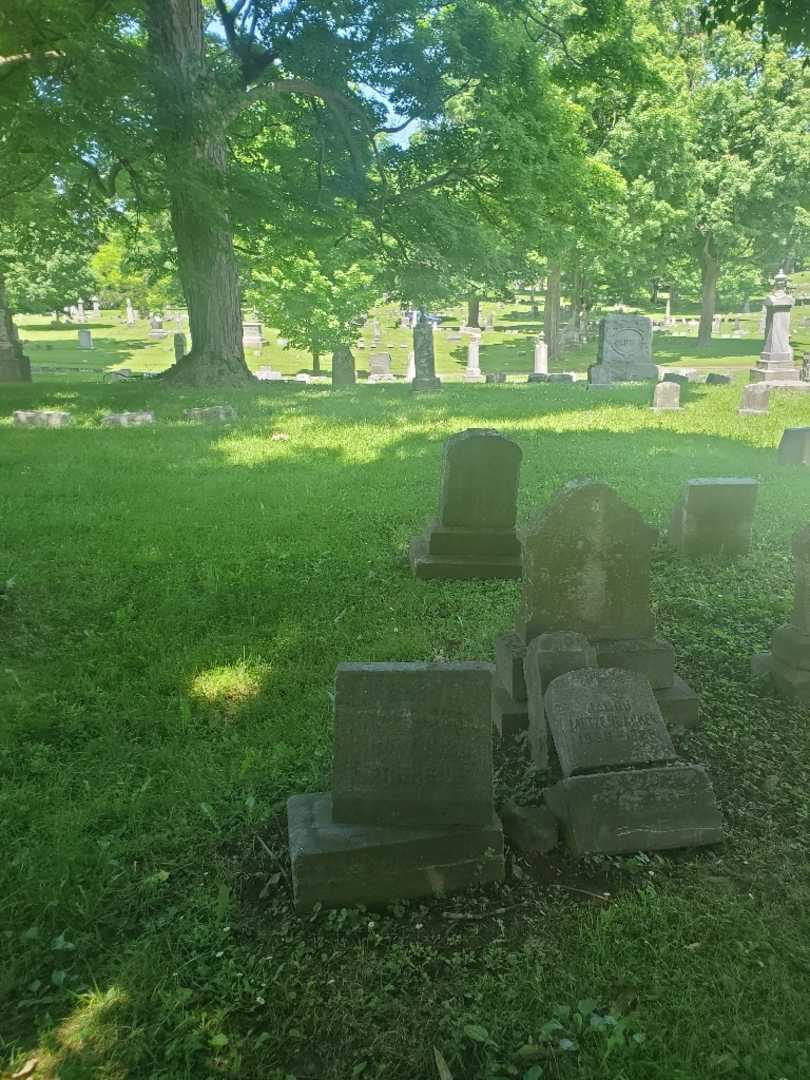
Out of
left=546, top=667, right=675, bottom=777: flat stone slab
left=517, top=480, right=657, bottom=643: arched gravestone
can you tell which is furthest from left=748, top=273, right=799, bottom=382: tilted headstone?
left=546, top=667, right=675, bottom=777: flat stone slab

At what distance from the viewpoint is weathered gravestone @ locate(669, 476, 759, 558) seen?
758 centimetres

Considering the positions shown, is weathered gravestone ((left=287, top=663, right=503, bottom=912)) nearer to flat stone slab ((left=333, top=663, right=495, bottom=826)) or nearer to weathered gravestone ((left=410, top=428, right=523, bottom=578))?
flat stone slab ((left=333, top=663, right=495, bottom=826))

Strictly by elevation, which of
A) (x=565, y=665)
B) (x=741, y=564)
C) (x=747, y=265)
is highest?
(x=747, y=265)

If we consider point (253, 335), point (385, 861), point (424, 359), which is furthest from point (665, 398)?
point (253, 335)

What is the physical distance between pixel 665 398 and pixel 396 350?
27874mm

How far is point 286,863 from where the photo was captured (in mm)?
3471

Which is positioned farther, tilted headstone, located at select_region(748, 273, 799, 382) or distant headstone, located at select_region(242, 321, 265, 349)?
distant headstone, located at select_region(242, 321, 265, 349)

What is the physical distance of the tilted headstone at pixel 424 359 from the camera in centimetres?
1991

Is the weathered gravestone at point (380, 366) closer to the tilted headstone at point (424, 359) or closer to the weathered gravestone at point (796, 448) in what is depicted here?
the tilted headstone at point (424, 359)

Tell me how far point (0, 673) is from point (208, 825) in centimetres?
227

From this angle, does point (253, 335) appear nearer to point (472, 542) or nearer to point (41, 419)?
point (41, 419)

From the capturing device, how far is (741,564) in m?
7.47

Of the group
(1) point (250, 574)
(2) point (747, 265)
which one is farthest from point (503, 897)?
(2) point (747, 265)

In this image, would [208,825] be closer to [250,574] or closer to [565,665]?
[565,665]
